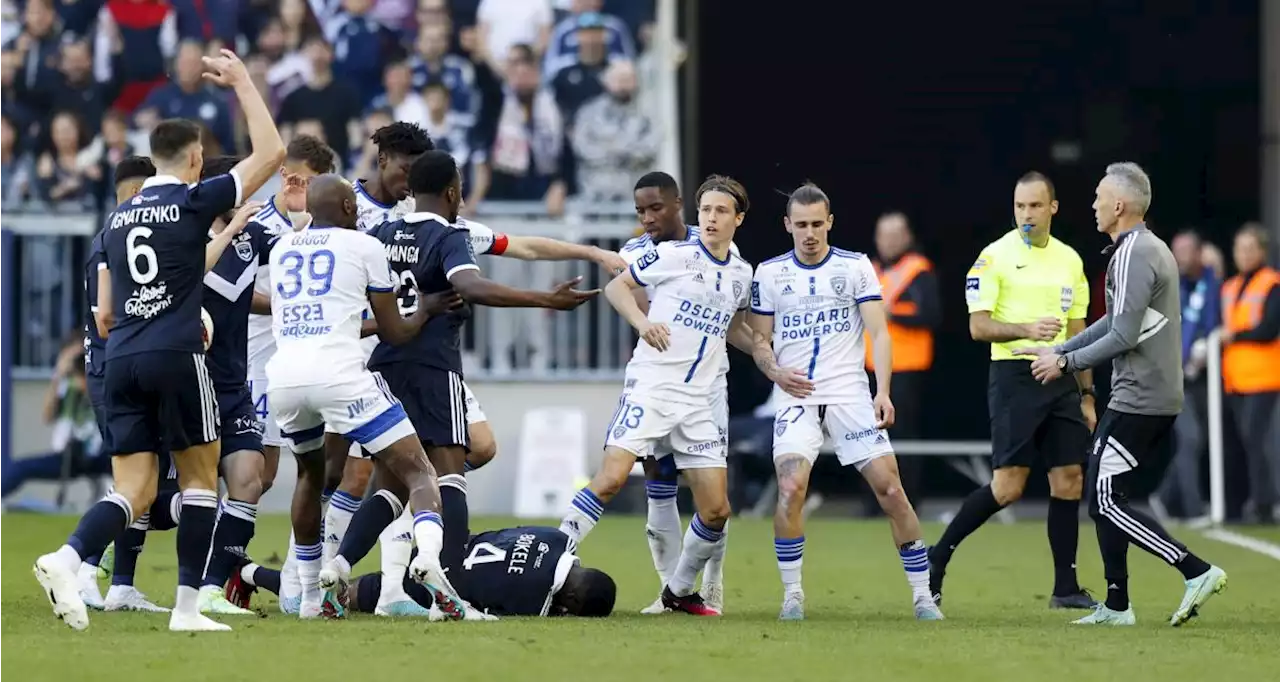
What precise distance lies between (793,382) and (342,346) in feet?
7.39

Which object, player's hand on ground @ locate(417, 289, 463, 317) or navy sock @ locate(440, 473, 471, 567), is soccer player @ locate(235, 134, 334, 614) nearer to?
navy sock @ locate(440, 473, 471, 567)

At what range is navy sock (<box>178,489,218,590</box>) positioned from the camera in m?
8.09

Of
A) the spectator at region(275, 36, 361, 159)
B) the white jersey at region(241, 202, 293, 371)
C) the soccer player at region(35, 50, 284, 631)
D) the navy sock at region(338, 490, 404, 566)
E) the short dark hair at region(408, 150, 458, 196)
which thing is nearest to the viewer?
the soccer player at region(35, 50, 284, 631)

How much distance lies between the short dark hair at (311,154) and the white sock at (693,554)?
8.36ft

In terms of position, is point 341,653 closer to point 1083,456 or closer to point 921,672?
point 921,672

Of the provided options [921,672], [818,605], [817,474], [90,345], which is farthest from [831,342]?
[817,474]

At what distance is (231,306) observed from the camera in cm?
963

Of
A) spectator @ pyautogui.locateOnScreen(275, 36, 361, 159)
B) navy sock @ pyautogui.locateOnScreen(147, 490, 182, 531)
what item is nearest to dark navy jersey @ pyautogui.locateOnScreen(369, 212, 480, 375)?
navy sock @ pyautogui.locateOnScreen(147, 490, 182, 531)

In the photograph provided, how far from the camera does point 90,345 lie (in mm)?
9664

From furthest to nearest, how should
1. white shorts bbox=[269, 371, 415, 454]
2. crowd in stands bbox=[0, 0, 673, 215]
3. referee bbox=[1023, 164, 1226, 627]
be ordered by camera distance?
crowd in stands bbox=[0, 0, 673, 215], referee bbox=[1023, 164, 1226, 627], white shorts bbox=[269, 371, 415, 454]

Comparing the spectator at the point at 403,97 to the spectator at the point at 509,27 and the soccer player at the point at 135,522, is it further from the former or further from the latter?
the soccer player at the point at 135,522

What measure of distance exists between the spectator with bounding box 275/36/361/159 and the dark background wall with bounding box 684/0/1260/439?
3.48m

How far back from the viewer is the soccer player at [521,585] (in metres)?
9.22

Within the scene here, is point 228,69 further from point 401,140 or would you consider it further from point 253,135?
point 401,140
